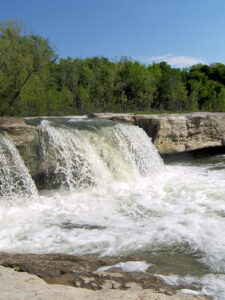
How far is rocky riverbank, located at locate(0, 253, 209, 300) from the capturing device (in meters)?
1.57

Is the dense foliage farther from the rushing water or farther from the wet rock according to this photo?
the wet rock

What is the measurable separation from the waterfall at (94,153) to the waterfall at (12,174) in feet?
1.85

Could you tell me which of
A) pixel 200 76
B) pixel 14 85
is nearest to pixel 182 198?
pixel 14 85

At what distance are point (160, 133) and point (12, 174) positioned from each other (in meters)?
5.21

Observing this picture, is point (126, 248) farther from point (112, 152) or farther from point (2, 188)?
point (112, 152)

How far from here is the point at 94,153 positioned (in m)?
5.88

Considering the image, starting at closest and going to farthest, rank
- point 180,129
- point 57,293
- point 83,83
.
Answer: point 57,293, point 180,129, point 83,83

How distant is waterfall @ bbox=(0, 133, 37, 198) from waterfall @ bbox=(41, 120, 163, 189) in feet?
1.85

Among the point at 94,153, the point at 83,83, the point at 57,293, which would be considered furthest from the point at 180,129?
the point at 83,83

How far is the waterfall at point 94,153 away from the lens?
520 cm

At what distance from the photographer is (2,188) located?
4340 mm

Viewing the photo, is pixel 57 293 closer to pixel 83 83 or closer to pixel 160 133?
pixel 160 133

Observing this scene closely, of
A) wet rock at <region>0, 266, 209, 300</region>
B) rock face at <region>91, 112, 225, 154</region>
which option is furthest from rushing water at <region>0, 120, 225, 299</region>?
rock face at <region>91, 112, 225, 154</region>

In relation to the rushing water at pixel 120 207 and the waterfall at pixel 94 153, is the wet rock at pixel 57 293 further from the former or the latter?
the waterfall at pixel 94 153
